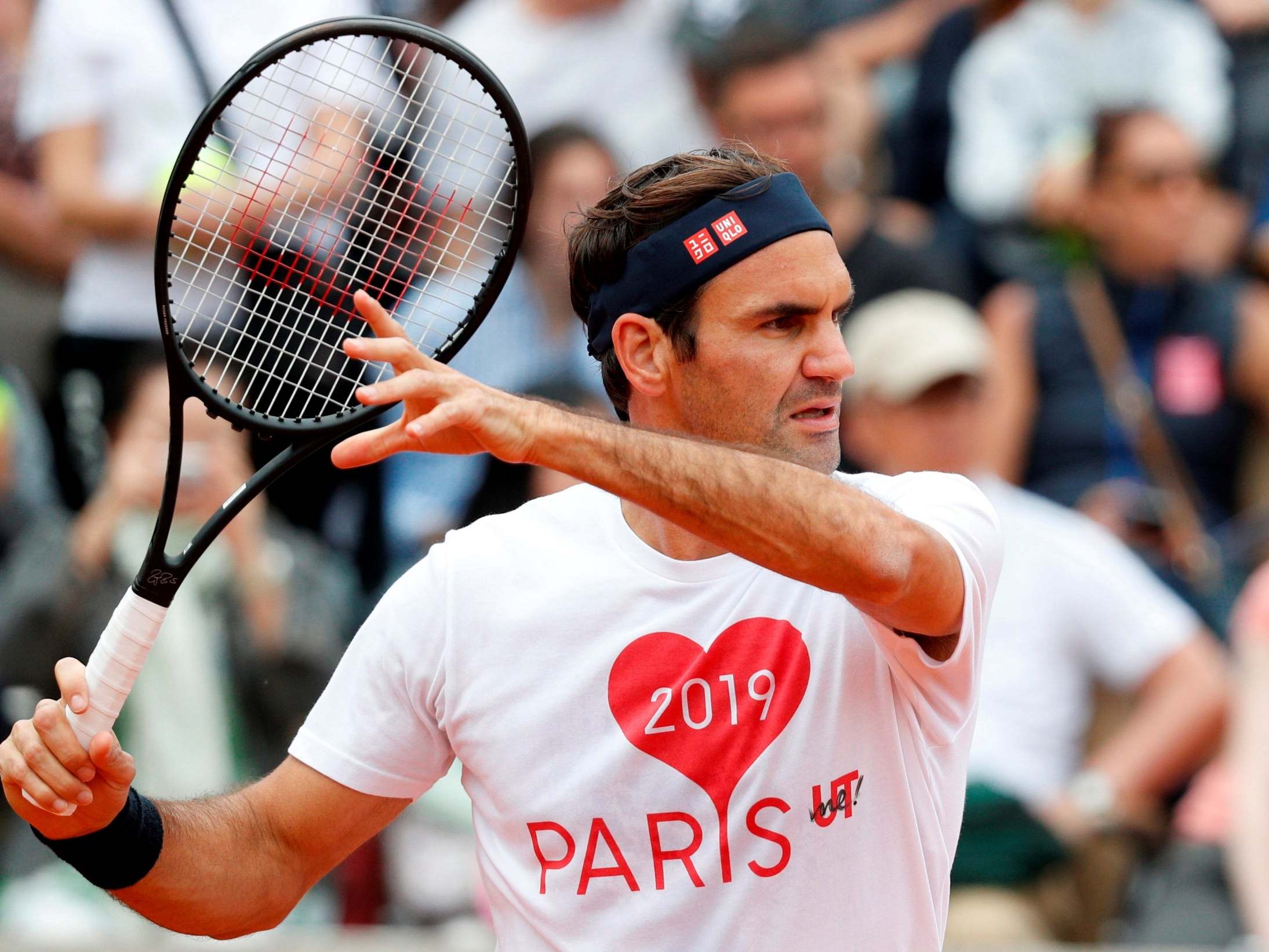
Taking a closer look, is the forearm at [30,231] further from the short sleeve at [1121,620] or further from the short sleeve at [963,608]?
the short sleeve at [963,608]

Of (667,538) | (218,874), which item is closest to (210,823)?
(218,874)

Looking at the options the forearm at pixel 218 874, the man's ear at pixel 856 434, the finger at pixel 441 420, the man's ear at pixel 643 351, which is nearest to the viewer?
the finger at pixel 441 420

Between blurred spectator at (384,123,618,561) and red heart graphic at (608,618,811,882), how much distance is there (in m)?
3.27

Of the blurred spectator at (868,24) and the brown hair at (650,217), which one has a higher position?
the brown hair at (650,217)

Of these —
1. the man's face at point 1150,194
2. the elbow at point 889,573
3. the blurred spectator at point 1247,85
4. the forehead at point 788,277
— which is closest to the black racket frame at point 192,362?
the forehead at point 788,277

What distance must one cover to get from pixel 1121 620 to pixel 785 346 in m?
2.79

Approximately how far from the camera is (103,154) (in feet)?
18.7

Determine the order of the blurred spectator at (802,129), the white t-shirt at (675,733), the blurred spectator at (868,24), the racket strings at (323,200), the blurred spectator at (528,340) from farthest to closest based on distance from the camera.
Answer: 1. the blurred spectator at (868,24)
2. the blurred spectator at (802,129)
3. the blurred spectator at (528,340)
4. the racket strings at (323,200)
5. the white t-shirt at (675,733)

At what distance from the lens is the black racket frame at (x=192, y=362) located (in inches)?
95.3

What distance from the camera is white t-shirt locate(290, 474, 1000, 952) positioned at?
7.80 feet

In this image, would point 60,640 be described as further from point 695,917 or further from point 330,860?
point 695,917

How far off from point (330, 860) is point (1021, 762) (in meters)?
2.82

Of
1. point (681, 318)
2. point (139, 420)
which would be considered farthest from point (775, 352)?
point (139, 420)

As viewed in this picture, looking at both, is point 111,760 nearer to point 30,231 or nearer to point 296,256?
point 296,256
